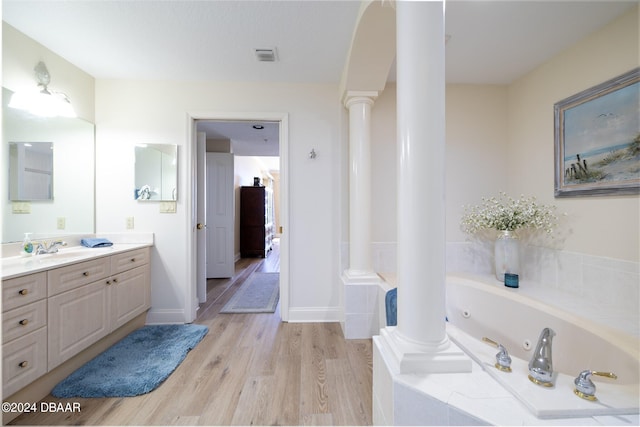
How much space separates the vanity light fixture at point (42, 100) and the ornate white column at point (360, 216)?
2.42m

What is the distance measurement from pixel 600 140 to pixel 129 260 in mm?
3719

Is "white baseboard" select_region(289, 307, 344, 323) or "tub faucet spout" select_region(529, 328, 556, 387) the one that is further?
"white baseboard" select_region(289, 307, 344, 323)

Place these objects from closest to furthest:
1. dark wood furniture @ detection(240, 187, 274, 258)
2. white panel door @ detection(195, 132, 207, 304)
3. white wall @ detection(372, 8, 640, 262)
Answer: white wall @ detection(372, 8, 640, 262) < white panel door @ detection(195, 132, 207, 304) < dark wood furniture @ detection(240, 187, 274, 258)

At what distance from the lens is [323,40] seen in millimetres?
1996

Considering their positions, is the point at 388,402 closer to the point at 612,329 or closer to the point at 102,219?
the point at 612,329

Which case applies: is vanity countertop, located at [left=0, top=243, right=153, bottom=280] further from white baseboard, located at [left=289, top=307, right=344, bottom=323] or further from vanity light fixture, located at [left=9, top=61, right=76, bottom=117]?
white baseboard, located at [left=289, top=307, right=344, bottom=323]

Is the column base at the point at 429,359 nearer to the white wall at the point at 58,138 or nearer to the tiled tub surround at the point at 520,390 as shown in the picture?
the tiled tub surround at the point at 520,390

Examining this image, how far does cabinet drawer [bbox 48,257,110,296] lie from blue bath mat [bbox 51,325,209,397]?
1.95 ft

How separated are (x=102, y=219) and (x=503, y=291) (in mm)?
3598

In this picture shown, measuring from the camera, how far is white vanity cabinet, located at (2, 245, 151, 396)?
1364 mm

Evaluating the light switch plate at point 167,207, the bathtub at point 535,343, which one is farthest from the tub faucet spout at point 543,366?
the light switch plate at point 167,207

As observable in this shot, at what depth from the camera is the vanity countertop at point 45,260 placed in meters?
1.44

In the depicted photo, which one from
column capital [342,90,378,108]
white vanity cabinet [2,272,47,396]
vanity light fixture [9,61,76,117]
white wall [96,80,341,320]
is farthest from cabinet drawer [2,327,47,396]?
column capital [342,90,378,108]


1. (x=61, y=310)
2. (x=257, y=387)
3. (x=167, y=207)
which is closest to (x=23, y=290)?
(x=61, y=310)
